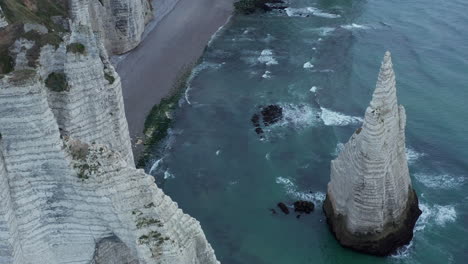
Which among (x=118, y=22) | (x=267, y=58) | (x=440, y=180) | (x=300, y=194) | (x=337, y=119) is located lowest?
(x=267, y=58)

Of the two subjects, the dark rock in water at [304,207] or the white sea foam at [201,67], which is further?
the white sea foam at [201,67]

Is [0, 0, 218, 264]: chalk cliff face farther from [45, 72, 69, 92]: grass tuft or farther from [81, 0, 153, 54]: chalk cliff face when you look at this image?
[81, 0, 153, 54]: chalk cliff face

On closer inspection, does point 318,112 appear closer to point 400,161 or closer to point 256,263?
point 400,161

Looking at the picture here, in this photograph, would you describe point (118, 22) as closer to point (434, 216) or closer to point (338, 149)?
point (338, 149)

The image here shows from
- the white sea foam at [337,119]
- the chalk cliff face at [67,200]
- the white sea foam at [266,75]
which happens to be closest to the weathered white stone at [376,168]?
the white sea foam at [337,119]

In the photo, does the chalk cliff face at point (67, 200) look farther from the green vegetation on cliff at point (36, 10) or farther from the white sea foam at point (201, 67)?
the white sea foam at point (201, 67)

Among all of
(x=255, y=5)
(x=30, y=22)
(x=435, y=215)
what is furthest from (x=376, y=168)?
(x=255, y=5)

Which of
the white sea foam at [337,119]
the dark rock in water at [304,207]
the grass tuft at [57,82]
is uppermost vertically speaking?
the grass tuft at [57,82]
